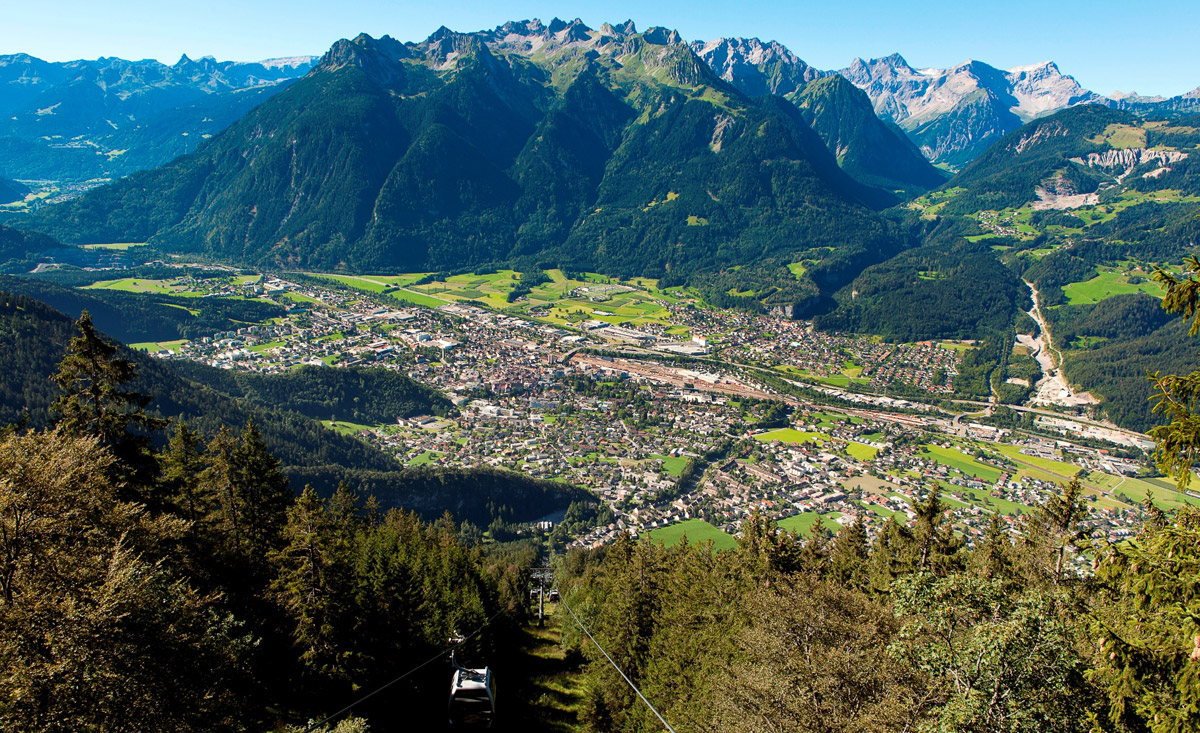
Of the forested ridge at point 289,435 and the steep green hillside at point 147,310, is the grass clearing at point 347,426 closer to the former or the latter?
the forested ridge at point 289,435

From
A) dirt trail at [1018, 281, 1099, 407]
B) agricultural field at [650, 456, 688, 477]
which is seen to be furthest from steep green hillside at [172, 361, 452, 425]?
dirt trail at [1018, 281, 1099, 407]

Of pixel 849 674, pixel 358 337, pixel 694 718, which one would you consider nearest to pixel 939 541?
pixel 694 718

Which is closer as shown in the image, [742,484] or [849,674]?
[849,674]

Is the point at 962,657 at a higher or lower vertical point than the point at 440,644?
higher

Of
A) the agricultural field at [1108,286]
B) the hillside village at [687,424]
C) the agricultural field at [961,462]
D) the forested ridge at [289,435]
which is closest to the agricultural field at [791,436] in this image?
the hillside village at [687,424]

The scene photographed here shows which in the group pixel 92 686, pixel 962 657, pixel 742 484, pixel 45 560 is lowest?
pixel 742 484

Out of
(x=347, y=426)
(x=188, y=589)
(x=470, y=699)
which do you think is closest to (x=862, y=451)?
(x=470, y=699)

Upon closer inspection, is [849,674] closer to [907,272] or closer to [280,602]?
[280,602]

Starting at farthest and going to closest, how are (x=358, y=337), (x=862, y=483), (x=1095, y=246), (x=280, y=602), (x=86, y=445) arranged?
(x=1095, y=246), (x=358, y=337), (x=862, y=483), (x=280, y=602), (x=86, y=445)
